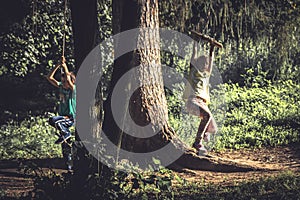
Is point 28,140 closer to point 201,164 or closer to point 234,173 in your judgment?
point 201,164

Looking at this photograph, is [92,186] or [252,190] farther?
[252,190]

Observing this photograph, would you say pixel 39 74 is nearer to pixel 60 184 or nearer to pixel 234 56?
pixel 234 56

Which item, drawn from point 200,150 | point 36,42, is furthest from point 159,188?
point 36,42

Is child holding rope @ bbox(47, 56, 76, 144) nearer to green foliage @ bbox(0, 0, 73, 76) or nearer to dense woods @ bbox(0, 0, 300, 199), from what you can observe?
dense woods @ bbox(0, 0, 300, 199)

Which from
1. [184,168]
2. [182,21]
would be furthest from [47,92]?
[184,168]

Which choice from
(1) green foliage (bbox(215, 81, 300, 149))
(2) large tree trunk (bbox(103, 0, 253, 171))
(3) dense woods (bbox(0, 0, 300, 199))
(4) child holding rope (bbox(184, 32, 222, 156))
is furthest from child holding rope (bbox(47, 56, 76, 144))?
(1) green foliage (bbox(215, 81, 300, 149))

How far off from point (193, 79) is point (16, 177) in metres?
2.89

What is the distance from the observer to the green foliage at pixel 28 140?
39.3 feet

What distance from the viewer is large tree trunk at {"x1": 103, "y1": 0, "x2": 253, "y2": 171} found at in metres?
9.62

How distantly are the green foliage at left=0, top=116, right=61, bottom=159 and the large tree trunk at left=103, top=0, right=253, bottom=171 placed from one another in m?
1.89

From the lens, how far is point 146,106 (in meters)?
9.95

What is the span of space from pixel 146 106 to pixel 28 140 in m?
3.92

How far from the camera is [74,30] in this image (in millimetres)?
8266

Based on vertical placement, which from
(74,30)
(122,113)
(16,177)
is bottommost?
(16,177)
